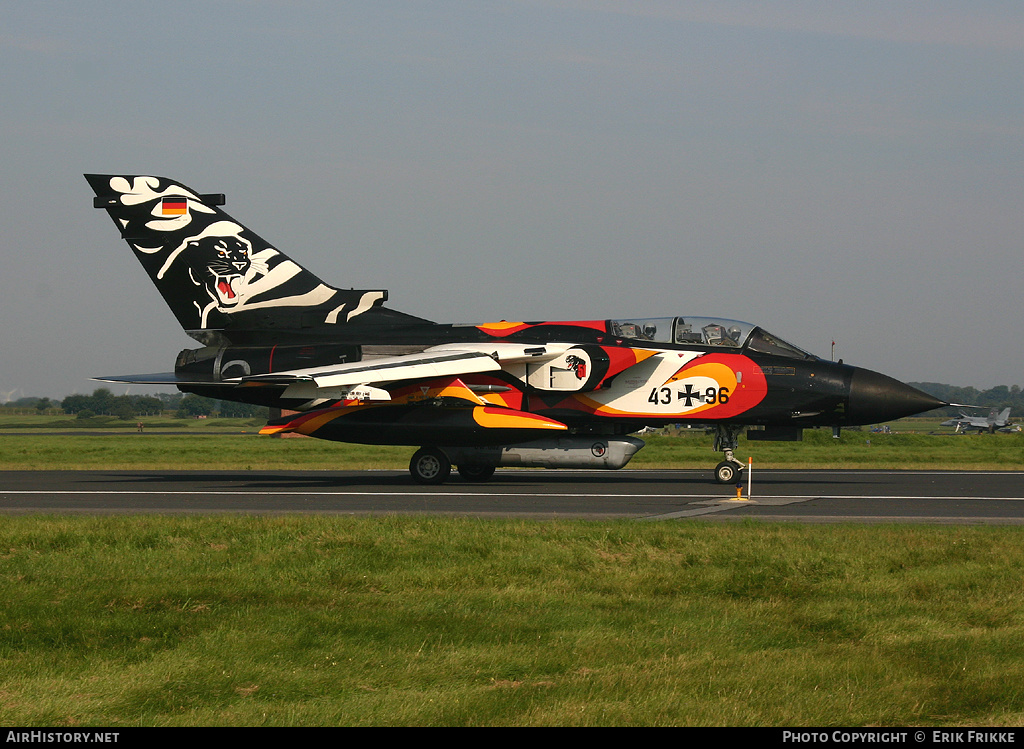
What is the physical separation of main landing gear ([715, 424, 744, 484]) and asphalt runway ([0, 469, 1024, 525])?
1.50 ft

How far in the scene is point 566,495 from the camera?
67.7 ft

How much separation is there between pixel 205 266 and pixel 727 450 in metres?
13.3

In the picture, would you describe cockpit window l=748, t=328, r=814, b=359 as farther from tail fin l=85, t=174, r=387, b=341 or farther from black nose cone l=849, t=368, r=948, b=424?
tail fin l=85, t=174, r=387, b=341

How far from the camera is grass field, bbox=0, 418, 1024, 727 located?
6.49m

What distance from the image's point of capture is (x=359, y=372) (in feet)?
72.6

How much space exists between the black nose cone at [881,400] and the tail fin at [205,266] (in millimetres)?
11829

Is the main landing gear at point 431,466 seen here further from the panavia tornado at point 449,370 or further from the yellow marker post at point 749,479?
the yellow marker post at point 749,479

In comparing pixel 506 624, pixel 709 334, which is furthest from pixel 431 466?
pixel 506 624

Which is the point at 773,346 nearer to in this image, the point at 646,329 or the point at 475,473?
the point at 646,329

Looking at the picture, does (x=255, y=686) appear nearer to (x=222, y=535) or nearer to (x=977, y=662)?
(x=977, y=662)

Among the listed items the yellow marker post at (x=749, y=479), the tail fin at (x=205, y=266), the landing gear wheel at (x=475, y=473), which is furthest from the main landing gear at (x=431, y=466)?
the yellow marker post at (x=749, y=479)

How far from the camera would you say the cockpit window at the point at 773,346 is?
22.9m

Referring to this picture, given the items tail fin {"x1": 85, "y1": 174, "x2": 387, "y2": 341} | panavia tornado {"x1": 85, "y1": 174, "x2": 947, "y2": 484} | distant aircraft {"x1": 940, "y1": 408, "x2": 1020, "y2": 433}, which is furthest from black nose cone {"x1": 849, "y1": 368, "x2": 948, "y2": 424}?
distant aircraft {"x1": 940, "y1": 408, "x2": 1020, "y2": 433}

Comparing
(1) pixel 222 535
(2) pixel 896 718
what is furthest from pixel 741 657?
(1) pixel 222 535
